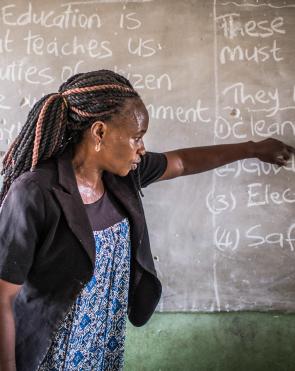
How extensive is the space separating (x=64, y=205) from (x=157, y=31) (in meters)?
0.92

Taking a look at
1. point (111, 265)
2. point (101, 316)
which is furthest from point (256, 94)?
point (101, 316)

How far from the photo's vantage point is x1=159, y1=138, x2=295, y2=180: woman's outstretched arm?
1.62 meters

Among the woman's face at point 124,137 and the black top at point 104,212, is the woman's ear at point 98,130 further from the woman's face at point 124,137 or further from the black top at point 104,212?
the black top at point 104,212

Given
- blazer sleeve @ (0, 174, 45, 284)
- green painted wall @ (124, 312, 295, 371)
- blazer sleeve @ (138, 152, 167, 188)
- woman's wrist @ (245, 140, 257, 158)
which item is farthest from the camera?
green painted wall @ (124, 312, 295, 371)

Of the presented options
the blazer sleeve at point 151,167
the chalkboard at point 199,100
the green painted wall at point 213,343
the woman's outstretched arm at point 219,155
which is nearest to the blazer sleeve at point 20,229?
the blazer sleeve at point 151,167

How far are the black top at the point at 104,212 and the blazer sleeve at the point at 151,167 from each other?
165 mm

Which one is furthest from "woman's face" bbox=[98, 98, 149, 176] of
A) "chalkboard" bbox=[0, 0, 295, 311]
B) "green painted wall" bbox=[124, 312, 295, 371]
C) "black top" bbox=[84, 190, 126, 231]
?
"green painted wall" bbox=[124, 312, 295, 371]

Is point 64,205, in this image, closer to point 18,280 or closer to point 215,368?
point 18,280

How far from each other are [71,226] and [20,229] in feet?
0.44

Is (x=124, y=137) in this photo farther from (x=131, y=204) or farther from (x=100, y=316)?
(x=100, y=316)

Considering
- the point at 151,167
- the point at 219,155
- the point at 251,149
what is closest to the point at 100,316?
the point at 151,167

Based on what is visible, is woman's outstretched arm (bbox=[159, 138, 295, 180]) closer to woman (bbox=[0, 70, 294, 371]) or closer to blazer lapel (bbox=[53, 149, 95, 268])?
woman (bbox=[0, 70, 294, 371])

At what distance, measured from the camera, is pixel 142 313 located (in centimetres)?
155

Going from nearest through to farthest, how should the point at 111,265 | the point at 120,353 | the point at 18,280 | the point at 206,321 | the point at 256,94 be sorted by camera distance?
the point at 18,280
the point at 111,265
the point at 120,353
the point at 256,94
the point at 206,321
